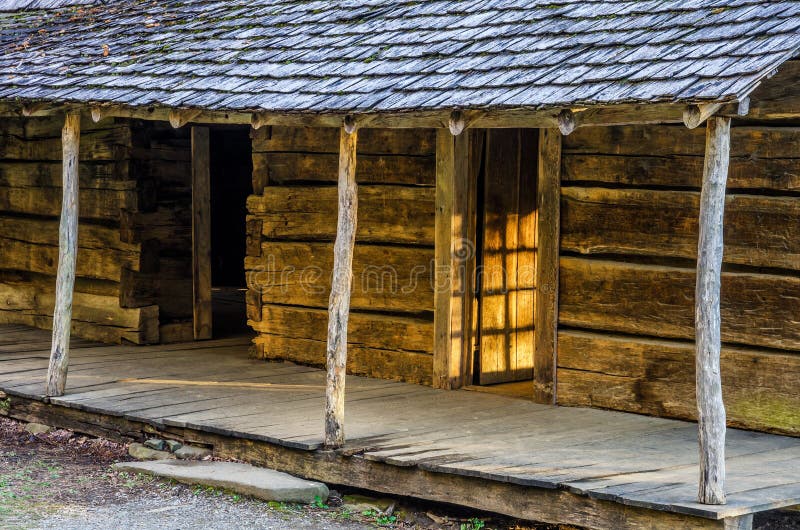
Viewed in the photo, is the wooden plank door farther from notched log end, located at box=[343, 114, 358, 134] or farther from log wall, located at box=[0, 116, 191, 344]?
log wall, located at box=[0, 116, 191, 344]

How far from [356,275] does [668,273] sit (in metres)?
2.60

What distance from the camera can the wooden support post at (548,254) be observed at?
27.4ft

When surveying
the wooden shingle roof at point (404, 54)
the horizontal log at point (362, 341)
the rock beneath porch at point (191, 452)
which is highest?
the wooden shingle roof at point (404, 54)

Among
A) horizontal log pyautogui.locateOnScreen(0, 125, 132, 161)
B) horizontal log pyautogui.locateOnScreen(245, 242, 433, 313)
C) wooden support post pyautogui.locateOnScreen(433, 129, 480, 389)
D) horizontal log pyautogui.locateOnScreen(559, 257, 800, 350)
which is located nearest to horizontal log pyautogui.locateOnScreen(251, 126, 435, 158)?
wooden support post pyautogui.locateOnScreen(433, 129, 480, 389)

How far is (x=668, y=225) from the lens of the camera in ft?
25.9

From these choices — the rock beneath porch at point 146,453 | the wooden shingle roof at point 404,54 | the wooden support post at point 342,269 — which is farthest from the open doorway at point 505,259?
the rock beneath porch at point 146,453

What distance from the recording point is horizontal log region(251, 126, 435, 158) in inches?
359

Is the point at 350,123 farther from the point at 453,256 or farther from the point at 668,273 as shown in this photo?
the point at 668,273

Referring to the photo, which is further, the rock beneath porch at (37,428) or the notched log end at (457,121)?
the rock beneath porch at (37,428)

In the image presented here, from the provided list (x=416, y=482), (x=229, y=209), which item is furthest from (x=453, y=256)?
(x=229, y=209)

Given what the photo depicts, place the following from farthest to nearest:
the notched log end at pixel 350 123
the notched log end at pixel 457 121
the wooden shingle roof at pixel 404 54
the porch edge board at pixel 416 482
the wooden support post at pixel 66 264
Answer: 1. the wooden support post at pixel 66 264
2. the notched log end at pixel 350 123
3. the notched log end at pixel 457 121
4. the wooden shingle roof at pixel 404 54
5. the porch edge board at pixel 416 482

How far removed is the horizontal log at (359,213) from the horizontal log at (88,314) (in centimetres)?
158

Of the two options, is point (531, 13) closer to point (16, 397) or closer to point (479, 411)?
point (479, 411)

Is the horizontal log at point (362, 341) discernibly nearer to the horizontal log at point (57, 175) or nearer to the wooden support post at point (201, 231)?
the wooden support post at point (201, 231)
